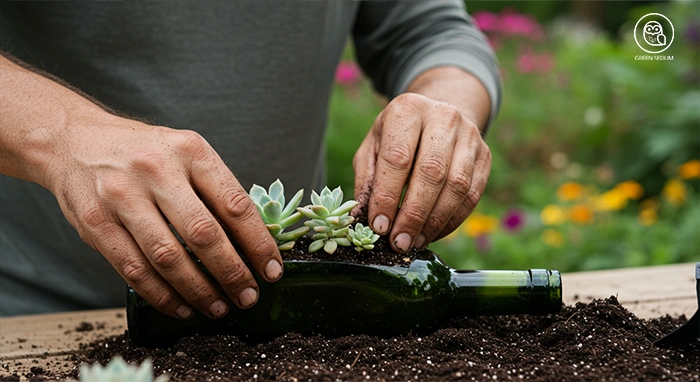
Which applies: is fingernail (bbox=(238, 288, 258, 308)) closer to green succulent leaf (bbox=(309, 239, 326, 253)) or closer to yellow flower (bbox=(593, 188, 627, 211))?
green succulent leaf (bbox=(309, 239, 326, 253))

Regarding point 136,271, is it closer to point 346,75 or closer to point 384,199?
point 384,199

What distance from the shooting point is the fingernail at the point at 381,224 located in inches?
49.8

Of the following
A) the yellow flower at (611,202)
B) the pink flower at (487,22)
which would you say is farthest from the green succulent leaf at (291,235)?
the pink flower at (487,22)

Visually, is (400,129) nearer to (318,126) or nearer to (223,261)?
(223,261)

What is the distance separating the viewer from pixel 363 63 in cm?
234

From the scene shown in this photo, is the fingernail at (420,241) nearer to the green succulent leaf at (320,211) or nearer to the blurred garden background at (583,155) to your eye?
the green succulent leaf at (320,211)

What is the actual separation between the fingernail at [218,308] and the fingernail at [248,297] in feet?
0.11

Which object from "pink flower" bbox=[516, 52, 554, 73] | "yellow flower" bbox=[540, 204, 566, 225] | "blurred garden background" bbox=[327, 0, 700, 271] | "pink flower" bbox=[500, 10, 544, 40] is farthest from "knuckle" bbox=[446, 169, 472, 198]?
"pink flower" bbox=[500, 10, 544, 40]

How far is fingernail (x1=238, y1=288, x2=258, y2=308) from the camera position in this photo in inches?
45.2

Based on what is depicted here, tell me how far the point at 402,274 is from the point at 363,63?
1282mm

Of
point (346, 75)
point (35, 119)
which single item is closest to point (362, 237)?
point (35, 119)

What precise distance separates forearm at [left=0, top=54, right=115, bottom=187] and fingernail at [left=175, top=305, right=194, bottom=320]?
321 mm

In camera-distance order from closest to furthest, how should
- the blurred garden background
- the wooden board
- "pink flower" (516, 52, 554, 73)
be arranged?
the wooden board
the blurred garden background
"pink flower" (516, 52, 554, 73)

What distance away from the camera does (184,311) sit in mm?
1180
